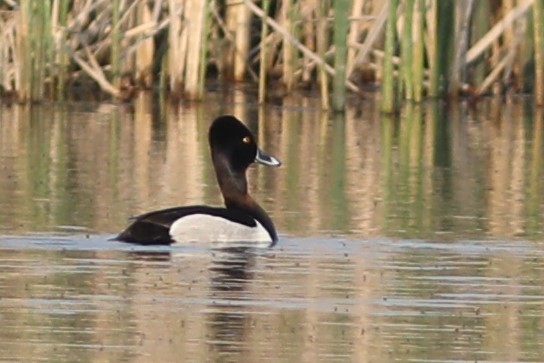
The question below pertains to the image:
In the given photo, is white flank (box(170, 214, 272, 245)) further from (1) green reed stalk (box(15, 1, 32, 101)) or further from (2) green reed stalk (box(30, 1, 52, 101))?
(1) green reed stalk (box(15, 1, 32, 101))

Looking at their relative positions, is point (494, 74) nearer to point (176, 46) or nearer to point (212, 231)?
point (176, 46)

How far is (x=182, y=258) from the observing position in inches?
393

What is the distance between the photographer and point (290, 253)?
1030cm

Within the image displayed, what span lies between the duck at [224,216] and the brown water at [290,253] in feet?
0.39

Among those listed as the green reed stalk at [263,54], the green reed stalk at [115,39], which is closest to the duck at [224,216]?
the green reed stalk at [115,39]

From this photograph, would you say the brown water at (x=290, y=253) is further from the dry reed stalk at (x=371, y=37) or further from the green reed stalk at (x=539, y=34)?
the green reed stalk at (x=539, y=34)

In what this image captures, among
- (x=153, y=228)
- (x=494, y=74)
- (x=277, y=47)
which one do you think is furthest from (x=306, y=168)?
(x=277, y=47)

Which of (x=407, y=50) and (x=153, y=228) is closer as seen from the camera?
(x=153, y=228)

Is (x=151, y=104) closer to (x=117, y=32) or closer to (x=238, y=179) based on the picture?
(x=117, y=32)

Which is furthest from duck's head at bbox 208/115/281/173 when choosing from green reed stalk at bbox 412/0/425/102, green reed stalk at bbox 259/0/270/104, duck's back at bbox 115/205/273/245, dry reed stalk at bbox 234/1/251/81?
dry reed stalk at bbox 234/1/251/81

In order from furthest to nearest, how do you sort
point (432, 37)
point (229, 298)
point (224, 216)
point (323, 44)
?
point (432, 37) < point (323, 44) < point (224, 216) < point (229, 298)

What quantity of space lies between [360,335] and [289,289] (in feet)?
4.12

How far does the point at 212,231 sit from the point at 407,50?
8800 millimetres

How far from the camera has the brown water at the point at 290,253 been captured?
24.5 ft
